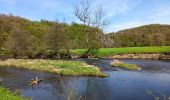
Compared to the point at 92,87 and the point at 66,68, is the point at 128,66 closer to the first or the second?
the point at 66,68

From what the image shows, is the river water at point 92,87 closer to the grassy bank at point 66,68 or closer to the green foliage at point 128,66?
the grassy bank at point 66,68

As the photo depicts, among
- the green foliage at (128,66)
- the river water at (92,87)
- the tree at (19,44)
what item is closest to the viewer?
the river water at (92,87)

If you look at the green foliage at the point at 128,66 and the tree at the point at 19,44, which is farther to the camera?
the tree at the point at 19,44

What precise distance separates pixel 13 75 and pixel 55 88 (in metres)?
10.5

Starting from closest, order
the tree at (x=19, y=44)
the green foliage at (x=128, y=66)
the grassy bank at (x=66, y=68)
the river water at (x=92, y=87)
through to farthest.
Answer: the river water at (x=92, y=87) → the grassy bank at (x=66, y=68) → the green foliage at (x=128, y=66) → the tree at (x=19, y=44)

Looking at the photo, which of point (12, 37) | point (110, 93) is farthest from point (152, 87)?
point (12, 37)

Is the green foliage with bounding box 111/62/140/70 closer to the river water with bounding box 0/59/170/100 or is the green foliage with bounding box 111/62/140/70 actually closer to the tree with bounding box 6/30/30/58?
the river water with bounding box 0/59/170/100

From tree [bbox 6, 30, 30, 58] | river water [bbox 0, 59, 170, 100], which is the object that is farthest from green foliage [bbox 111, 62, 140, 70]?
tree [bbox 6, 30, 30, 58]

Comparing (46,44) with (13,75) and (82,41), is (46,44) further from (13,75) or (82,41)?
(13,75)

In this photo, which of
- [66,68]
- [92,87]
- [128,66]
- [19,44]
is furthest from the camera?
[19,44]

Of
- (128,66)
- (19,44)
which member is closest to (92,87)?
(128,66)

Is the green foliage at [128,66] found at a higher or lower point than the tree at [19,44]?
lower

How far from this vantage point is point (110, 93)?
25703mm

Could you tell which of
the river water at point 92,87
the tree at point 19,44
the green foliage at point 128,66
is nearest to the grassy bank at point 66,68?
the river water at point 92,87
